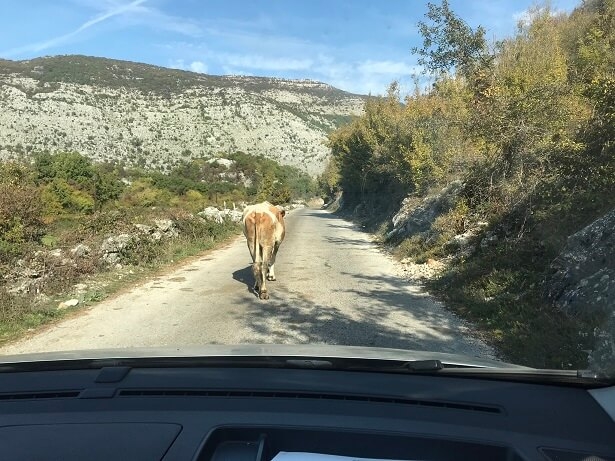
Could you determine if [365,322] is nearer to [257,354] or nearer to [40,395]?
[257,354]

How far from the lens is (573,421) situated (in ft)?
6.26

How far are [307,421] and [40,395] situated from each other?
111cm

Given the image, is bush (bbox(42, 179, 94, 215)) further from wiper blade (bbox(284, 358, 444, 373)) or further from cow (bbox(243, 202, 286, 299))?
wiper blade (bbox(284, 358, 444, 373))

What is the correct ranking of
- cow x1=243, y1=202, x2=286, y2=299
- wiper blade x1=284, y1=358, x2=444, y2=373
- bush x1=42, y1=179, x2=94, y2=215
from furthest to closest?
1. bush x1=42, y1=179, x2=94, y2=215
2. cow x1=243, y1=202, x2=286, y2=299
3. wiper blade x1=284, y1=358, x2=444, y2=373

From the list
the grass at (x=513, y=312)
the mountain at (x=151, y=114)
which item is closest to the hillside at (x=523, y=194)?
the grass at (x=513, y=312)

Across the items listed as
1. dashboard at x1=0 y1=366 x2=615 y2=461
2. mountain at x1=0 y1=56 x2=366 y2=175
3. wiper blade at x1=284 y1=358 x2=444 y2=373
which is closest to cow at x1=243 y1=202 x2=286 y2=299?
wiper blade at x1=284 y1=358 x2=444 y2=373

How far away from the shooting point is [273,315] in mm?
9031

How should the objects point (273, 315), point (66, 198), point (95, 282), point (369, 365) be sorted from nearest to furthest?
point (369, 365) → point (273, 315) → point (95, 282) → point (66, 198)

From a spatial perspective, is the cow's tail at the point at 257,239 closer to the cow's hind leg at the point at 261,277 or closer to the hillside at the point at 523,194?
the cow's hind leg at the point at 261,277

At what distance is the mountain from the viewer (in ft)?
228

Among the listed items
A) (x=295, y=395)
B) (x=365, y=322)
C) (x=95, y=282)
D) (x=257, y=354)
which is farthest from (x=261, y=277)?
(x=295, y=395)

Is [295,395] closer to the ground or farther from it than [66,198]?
farther from it

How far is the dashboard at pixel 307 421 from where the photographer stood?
1830mm

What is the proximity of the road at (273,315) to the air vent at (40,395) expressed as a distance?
202 inches
